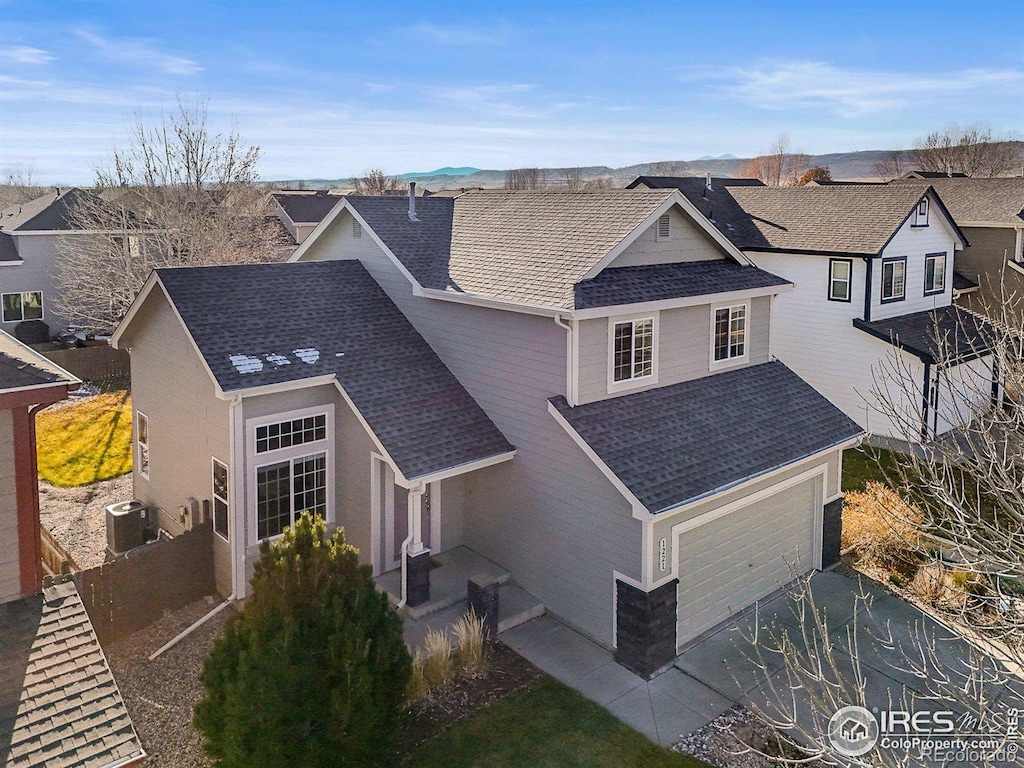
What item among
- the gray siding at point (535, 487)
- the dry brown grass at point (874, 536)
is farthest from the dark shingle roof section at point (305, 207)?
the dry brown grass at point (874, 536)

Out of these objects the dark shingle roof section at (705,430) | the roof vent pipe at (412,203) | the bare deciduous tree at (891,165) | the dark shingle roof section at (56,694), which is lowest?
the dark shingle roof section at (56,694)

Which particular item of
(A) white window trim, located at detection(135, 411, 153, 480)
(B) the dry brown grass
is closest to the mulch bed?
(B) the dry brown grass

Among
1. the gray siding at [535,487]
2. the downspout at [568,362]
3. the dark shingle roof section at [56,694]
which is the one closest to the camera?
the dark shingle roof section at [56,694]

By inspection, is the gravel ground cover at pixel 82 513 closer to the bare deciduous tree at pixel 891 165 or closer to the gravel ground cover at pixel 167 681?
the gravel ground cover at pixel 167 681

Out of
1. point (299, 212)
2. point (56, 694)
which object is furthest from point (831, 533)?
point (299, 212)

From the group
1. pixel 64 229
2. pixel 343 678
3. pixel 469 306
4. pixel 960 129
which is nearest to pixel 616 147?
Answer: pixel 960 129

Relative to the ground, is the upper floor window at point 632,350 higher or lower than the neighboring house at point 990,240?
lower
